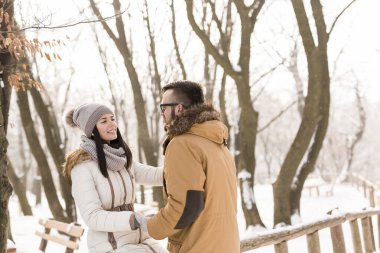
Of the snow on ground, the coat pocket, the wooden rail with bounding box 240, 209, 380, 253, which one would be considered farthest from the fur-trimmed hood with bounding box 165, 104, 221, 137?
the snow on ground

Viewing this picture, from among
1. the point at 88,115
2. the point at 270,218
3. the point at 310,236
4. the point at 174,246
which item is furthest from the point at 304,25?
the point at 270,218

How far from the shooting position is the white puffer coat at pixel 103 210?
2883 mm

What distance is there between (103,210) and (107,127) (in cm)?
56

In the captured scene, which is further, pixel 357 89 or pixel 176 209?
pixel 357 89

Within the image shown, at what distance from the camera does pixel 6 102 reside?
738 cm

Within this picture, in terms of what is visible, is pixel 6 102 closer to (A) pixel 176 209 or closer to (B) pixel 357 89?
(A) pixel 176 209

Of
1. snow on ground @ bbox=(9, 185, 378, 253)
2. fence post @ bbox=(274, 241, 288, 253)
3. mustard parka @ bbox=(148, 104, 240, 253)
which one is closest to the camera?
mustard parka @ bbox=(148, 104, 240, 253)

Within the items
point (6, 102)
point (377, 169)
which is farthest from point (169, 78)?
point (377, 169)

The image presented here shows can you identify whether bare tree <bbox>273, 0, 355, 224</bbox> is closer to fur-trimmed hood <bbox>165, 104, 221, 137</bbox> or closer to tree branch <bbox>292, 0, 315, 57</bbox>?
tree branch <bbox>292, 0, 315, 57</bbox>

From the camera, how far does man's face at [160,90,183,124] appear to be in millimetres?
2988

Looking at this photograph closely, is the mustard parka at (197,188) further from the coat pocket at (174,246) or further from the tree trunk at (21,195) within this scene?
the tree trunk at (21,195)

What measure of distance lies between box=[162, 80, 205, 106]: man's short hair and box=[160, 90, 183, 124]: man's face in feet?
0.08

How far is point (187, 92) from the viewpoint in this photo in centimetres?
299

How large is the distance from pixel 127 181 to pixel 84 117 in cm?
49
